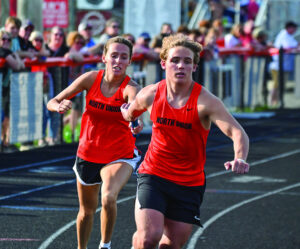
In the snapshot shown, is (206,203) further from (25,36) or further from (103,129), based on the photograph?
(25,36)

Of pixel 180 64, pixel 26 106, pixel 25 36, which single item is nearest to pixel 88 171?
pixel 180 64

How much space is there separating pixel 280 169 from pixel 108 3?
8.02m

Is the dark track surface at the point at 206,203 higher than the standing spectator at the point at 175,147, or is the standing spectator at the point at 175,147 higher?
the standing spectator at the point at 175,147

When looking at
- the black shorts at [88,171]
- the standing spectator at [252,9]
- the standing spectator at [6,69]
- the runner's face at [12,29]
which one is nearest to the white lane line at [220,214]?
the black shorts at [88,171]

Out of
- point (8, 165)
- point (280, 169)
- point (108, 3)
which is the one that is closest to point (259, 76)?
point (108, 3)

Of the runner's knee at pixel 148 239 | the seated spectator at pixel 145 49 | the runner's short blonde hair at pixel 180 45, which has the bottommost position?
the runner's knee at pixel 148 239

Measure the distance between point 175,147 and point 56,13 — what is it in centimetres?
1226

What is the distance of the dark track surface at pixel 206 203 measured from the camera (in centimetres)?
864

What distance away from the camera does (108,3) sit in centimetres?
1989

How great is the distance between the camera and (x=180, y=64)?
6.21 metres

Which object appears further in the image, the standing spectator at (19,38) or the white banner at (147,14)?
the white banner at (147,14)

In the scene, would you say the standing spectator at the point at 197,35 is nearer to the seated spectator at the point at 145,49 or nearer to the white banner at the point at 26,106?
the seated spectator at the point at 145,49

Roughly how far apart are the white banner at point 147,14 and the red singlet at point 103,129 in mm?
12026

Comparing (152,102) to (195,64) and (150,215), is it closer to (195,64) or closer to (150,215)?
(195,64)
